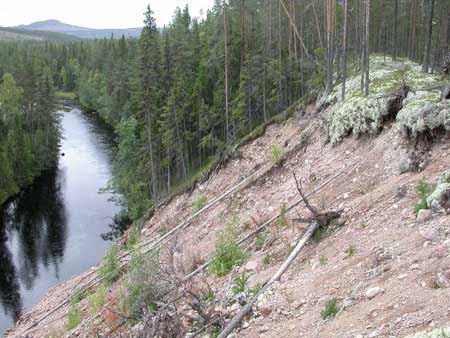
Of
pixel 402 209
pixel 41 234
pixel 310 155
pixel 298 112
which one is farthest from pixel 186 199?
pixel 402 209

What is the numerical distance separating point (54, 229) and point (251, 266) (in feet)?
88.6

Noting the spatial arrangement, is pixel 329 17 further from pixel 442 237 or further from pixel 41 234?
pixel 41 234

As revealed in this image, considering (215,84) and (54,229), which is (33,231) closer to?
(54,229)

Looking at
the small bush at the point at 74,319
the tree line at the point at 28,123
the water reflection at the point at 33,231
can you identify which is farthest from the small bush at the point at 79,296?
the tree line at the point at 28,123

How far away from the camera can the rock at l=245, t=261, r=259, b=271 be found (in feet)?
35.0

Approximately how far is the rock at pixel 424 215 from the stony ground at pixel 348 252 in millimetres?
24

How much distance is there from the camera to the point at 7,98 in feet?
174

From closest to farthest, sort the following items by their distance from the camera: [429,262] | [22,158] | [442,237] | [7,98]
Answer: [429,262] < [442,237] < [22,158] < [7,98]

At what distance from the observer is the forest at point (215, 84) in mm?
32344

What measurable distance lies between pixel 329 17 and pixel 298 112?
191 inches

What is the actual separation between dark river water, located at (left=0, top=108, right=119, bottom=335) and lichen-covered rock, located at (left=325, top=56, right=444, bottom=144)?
17.8 metres

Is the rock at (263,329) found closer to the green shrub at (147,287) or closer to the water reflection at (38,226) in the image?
the green shrub at (147,287)

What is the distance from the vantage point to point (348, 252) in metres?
8.99

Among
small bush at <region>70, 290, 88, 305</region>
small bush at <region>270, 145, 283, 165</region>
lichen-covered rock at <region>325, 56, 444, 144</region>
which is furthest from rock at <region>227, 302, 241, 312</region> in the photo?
small bush at <region>70, 290, 88, 305</region>
